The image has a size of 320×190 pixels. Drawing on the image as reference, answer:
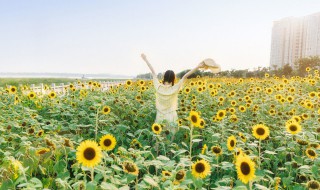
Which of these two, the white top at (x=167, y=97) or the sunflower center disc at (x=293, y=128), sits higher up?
the white top at (x=167, y=97)

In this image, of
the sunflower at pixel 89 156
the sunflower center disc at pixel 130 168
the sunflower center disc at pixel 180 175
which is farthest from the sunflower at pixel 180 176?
the sunflower at pixel 89 156

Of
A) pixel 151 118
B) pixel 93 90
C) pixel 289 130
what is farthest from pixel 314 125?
pixel 93 90

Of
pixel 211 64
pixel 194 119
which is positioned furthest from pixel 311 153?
pixel 211 64

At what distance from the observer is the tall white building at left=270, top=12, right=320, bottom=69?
6656 centimetres

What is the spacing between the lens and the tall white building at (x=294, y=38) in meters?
66.6

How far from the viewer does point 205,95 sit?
6.31 m

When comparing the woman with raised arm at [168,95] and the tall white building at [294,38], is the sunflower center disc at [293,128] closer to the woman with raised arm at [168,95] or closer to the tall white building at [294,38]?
the woman with raised arm at [168,95]

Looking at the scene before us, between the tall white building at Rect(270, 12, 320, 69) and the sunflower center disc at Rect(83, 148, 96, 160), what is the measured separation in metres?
68.0

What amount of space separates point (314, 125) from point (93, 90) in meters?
4.55

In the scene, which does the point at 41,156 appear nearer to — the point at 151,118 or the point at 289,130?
the point at 289,130

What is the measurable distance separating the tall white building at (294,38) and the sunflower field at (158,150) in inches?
2557

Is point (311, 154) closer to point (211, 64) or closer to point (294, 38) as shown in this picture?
point (211, 64)

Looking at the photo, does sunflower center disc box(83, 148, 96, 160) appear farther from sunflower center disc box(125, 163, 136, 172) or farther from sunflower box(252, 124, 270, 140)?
sunflower box(252, 124, 270, 140)

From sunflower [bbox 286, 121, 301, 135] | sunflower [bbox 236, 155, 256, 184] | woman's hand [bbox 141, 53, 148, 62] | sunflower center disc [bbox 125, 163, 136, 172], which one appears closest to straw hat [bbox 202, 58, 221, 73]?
woman's hand [bbox 141, 53, 148, 62]
